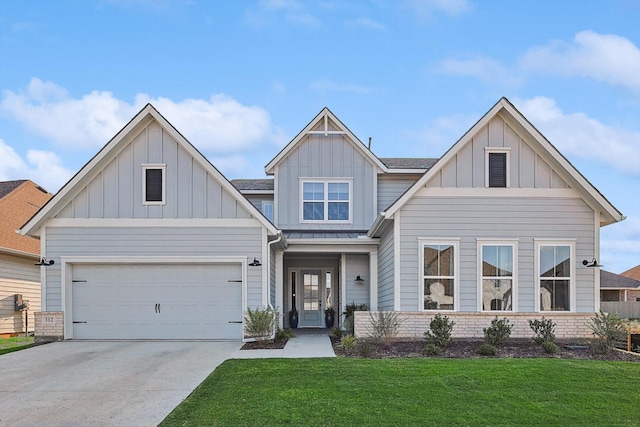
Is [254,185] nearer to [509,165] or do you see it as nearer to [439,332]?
[509,165]

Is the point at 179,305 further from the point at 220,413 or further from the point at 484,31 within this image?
the point at 484,31

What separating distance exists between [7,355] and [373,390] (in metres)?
9.03

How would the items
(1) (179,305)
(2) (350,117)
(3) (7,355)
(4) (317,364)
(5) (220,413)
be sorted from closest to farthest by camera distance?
(5) (220,413), (4) (317,364), (3) (7,355), (1) (179,305), (2) (350,117)

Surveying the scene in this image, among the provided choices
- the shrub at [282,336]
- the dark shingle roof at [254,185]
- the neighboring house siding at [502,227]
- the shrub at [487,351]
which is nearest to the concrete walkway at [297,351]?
the shrub at [282,336]

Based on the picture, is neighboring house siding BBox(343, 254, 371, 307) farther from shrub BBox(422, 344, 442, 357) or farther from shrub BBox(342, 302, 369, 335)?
shrub BBox(422, 344, 442, 357)

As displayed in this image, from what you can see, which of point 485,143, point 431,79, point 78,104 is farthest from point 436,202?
point 78,104

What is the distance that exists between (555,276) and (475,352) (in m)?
3.68

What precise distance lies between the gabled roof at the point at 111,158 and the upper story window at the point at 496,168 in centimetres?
561

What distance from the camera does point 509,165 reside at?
15.5 metres

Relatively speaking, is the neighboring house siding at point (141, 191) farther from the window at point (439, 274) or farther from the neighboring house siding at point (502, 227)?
the window at point (439, 274)

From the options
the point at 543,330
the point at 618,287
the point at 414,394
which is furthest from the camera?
the point at 618,287

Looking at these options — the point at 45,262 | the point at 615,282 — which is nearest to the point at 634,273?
the point at 615,282

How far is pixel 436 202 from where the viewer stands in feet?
50.3

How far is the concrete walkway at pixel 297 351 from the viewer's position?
12.5 metres
